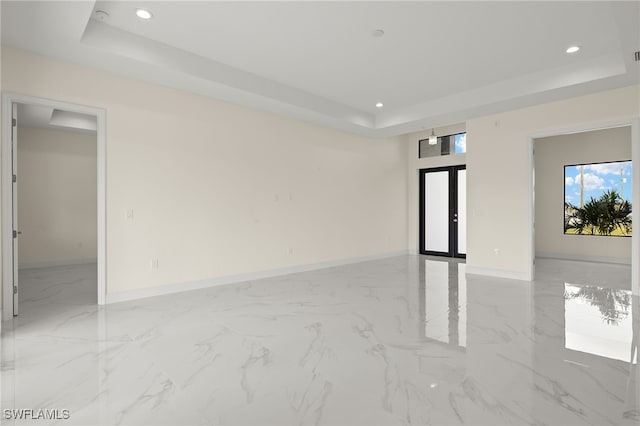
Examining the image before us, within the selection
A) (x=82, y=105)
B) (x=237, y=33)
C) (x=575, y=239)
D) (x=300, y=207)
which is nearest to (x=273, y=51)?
(x=237, y=33)

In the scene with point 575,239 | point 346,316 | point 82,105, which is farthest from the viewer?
point 575,239

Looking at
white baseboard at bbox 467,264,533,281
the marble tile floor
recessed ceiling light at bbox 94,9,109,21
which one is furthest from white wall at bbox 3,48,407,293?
white baseboard at bbox 467,264,533,281

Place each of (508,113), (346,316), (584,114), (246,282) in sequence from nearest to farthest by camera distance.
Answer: (346,316), (584,114), (246,282), (508,113)

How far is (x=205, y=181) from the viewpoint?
5129mm

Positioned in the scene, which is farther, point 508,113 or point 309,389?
point 508,113

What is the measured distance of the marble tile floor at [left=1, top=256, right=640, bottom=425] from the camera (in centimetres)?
199

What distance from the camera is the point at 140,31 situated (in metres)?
3.77

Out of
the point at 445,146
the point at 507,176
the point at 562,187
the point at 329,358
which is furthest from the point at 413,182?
the point at 329,358

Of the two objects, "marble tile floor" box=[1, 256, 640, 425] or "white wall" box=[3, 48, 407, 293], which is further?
"white wall" box=[3, 48, 407, 293]

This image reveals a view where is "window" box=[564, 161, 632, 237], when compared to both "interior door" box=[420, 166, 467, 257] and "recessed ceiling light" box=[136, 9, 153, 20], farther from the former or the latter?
"recessed ceiling light" box=[136, 9, 153, 20]

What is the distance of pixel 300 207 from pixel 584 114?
4.77 metres

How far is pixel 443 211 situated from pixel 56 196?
8.92 metres

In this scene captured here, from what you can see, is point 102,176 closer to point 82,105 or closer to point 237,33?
point 82,105

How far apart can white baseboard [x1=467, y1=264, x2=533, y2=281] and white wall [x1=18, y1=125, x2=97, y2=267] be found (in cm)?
813
